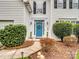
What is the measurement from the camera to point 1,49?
13.1 m

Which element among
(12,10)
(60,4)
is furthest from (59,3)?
(12,10)

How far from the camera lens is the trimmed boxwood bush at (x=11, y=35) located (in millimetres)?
13207

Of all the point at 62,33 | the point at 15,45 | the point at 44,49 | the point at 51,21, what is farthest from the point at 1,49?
the point at 51,21

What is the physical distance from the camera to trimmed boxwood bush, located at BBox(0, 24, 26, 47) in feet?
43.3

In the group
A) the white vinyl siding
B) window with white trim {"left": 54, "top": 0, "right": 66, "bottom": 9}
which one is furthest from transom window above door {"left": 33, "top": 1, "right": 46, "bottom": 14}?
the white vinyl siding

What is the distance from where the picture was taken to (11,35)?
13.3 m

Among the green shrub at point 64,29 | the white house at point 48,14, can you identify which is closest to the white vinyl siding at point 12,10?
the green shrub at point 64,29

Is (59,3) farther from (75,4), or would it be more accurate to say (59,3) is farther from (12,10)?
(12,10)

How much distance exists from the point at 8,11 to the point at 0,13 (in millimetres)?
756

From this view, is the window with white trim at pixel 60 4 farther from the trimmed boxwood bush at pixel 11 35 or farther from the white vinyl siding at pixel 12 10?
the trimmed boxwood bush at pixel 11 35

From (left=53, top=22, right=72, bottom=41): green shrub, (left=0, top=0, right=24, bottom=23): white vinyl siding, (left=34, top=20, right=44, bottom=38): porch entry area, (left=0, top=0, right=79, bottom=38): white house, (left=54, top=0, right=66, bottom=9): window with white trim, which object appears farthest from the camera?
(left=34, top=20, right=44, bottom=38): porch entry area

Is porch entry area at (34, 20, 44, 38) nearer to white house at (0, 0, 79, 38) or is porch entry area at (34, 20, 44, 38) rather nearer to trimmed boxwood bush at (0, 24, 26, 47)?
white house at (0, 0, 79, 38)

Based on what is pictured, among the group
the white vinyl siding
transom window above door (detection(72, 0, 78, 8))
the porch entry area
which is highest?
transom window above door (detection(72, 0, 78, 8))

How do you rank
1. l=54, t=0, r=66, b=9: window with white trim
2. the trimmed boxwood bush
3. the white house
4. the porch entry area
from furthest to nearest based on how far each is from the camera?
the porch entry area
l=54, t=0, r=66, b=9: window with white trim
the white house
the trimmed boxwood bush
